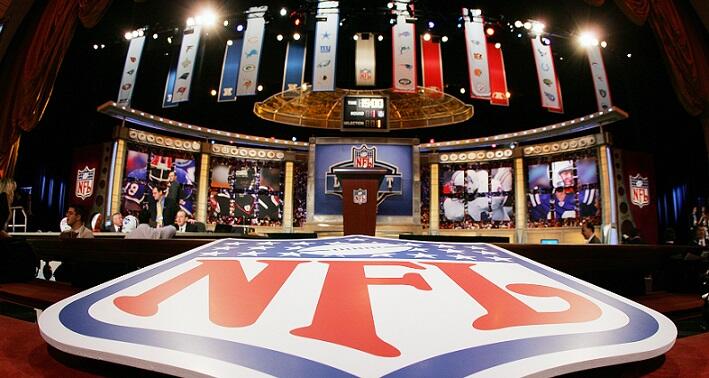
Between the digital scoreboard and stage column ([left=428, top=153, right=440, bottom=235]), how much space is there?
3653mm

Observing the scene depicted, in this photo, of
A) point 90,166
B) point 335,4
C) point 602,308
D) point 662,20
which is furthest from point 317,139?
point 602,308

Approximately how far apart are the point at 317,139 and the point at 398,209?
11.5ft

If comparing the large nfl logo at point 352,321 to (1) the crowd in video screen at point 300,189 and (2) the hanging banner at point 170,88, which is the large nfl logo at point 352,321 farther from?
(1) the crowd in video screen at point 300,189

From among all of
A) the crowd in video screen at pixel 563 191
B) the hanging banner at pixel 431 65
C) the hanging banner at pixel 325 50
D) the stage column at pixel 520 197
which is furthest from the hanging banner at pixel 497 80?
the crowd in video screen at pixel 563 191

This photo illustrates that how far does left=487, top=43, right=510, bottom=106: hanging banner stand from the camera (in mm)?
8047

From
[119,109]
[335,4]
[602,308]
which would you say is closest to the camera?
[602,308]

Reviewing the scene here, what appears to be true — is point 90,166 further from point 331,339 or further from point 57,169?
point 331,339

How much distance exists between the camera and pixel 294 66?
8641 mm

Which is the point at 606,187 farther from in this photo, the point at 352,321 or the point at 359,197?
the point at 352,321

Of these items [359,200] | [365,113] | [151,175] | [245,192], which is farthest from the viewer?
[245,192]

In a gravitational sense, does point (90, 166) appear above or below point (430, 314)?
above

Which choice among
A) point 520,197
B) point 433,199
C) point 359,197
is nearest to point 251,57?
point 359,197

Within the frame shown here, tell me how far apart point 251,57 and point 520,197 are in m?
9.41

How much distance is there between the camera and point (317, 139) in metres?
12.5
